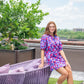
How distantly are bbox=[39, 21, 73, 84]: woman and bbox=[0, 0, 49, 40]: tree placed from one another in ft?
4.76

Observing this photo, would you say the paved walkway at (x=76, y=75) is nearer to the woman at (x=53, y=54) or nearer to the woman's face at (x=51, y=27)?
the woman at (x=53, y=54)

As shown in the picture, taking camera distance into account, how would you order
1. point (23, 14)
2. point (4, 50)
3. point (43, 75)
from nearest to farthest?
1. point (43, 75)
2. point (4, 50)
3. point (23, 14)

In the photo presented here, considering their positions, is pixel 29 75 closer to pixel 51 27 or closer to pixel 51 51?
pixel 51 51

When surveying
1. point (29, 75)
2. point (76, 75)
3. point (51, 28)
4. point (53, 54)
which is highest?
point (51, 28)

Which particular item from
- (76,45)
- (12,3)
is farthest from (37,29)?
(76,45)

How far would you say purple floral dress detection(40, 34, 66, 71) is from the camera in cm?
303

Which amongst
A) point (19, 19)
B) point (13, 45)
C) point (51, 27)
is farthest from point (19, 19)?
point (51, 27)

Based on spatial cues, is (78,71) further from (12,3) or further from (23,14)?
(12,3)

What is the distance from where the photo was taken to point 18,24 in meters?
4.62

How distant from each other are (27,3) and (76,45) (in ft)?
5.90

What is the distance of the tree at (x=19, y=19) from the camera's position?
181 inches

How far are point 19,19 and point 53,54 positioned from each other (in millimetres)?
1919

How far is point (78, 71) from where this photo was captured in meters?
5.03

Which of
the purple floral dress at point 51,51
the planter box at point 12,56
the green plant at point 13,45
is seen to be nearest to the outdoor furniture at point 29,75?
the purple floral dress at point 51,51
